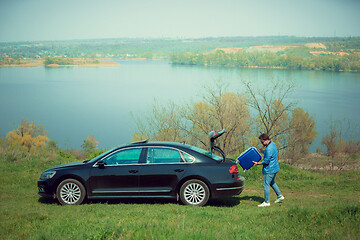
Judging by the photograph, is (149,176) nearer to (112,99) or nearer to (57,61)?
(112,99)

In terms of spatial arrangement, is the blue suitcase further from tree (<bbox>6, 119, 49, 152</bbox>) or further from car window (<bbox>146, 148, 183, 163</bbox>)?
tree (<bbox>6, 119, 49, 152</bbox>)

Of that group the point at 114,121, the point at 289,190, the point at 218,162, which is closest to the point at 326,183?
the point at 289,190

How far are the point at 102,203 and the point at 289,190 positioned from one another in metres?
5.87

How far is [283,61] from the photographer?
134000 mm

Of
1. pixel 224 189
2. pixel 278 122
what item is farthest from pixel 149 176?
pixel 278 122

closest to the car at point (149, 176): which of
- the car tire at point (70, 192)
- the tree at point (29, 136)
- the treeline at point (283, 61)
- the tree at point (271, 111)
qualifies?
the car tire at point (70, 192)

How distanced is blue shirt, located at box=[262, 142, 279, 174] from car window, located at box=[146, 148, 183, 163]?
207cm

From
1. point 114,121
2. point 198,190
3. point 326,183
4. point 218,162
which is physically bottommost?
point 114,121

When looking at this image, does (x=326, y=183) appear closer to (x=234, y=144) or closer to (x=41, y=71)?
(x=234, y=144)

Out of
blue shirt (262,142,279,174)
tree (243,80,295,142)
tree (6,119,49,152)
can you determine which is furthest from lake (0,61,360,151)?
blue shirt (262,142,279,174)

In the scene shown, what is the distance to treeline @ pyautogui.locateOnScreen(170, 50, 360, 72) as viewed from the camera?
397ft

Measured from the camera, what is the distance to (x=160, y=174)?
320 inches

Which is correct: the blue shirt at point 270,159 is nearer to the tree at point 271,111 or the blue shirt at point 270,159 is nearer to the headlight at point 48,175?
the headlight at point 48,175

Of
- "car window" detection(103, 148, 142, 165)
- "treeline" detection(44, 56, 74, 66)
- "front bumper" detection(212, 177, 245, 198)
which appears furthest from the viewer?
"treeline" detection(44, 56, 74, 66)
